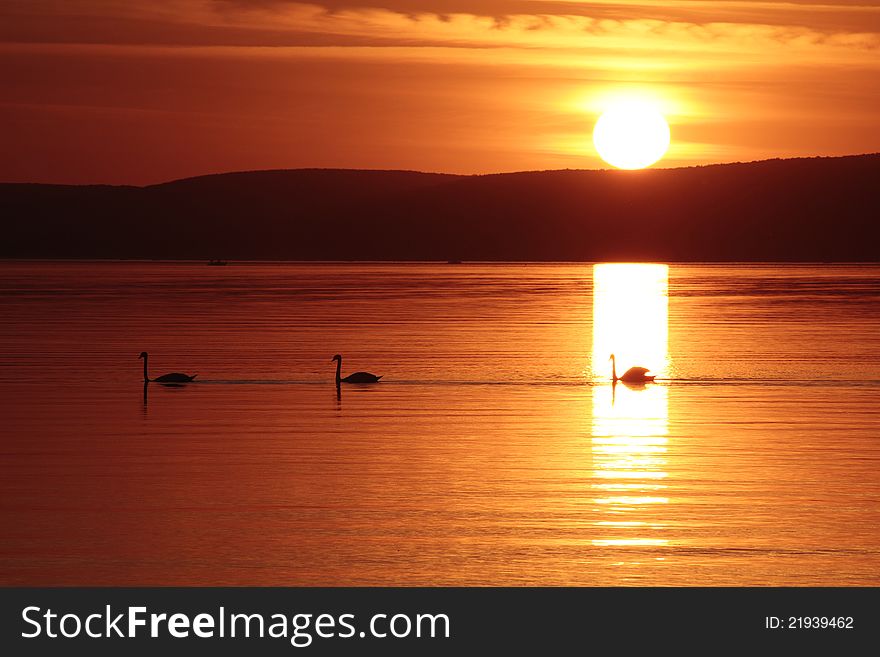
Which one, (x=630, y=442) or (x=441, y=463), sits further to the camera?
(x=630, y=442)

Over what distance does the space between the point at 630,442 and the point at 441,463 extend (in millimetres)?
4153

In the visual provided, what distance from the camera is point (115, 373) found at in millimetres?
37156

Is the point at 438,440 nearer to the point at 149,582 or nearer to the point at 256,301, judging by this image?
the point at 149,582

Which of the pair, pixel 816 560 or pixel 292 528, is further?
pixel 292 528

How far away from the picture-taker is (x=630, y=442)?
24.2 m

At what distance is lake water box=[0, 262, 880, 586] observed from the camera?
49.5ft

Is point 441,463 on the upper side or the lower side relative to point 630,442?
lower

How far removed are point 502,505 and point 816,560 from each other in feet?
14.4

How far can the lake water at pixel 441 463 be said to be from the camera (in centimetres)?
1508

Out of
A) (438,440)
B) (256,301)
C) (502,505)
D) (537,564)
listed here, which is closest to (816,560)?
(537,564)

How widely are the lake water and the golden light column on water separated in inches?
2.9
